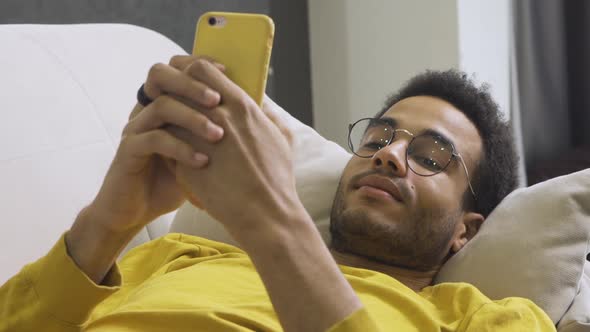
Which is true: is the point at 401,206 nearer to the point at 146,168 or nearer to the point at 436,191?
the point at 436,191

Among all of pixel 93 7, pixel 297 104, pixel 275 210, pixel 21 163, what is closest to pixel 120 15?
pixel 93 7

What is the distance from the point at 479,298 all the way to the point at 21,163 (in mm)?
769

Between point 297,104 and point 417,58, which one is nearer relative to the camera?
point 417,58

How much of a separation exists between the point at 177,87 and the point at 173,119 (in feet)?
0.11

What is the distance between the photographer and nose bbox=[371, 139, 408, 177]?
4.71 feet

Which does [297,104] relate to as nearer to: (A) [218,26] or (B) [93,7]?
(B) [93,7]

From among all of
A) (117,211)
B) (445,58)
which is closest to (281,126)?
(117,211)

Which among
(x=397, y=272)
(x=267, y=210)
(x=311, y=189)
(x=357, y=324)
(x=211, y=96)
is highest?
(x=211, y=96)

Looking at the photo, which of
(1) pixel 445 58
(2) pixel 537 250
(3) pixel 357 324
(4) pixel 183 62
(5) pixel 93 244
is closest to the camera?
(3) pixel 357 324

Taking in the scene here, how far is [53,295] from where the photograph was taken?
111 cm

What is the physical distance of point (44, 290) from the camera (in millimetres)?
1118

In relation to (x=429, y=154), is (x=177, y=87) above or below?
above

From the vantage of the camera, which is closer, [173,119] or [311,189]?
[173,119]

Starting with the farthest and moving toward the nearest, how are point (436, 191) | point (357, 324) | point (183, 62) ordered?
point (436, 191) < point (183, 62) < point (357, 324)
